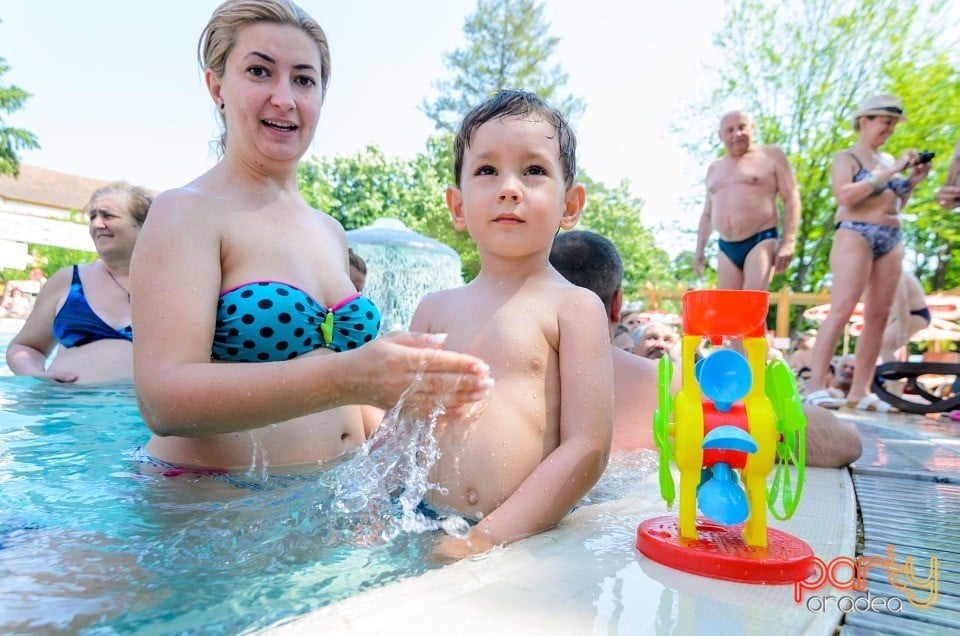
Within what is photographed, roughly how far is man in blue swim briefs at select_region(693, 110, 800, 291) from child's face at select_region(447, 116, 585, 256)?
5717mm

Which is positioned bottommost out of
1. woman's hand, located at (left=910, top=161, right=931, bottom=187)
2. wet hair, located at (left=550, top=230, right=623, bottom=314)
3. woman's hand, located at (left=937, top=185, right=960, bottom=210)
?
wet hair, located at (left=550, top=230, right=623, bottom=314)

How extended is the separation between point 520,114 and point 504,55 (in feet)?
95.1

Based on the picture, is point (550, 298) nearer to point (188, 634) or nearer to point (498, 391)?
point (498, 391)

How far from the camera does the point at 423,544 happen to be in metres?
1.52

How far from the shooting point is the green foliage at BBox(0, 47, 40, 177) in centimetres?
2831

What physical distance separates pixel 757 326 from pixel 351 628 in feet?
3.07

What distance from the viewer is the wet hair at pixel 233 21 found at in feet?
6.64

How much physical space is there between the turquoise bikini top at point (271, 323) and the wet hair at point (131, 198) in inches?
105

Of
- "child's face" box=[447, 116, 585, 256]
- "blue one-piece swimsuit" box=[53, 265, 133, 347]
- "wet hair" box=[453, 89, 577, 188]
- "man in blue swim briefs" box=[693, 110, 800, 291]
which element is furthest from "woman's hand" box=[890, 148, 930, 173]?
"blue one-piece swimsuit" box=[53, 265, 133, 347]

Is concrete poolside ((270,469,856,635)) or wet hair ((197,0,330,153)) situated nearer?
concrete poolside ((270,469,856,635))

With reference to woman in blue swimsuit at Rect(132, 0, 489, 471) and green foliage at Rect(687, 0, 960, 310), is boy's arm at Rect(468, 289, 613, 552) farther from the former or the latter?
green foliage at Rect(687, 0, 960, 310)

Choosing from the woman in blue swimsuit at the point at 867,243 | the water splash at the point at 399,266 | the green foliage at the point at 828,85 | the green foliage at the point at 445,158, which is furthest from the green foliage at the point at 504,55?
the woman in blue swimsuit at the point at 867,243

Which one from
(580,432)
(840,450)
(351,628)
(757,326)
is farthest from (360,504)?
(840,450)

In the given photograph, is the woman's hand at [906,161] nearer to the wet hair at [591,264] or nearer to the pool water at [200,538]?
the wet hair at [591,264]
